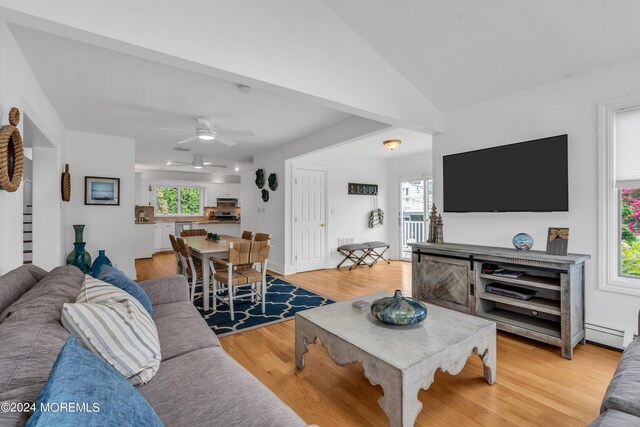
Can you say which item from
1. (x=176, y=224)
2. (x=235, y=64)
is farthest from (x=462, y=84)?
(x=176, y=224)

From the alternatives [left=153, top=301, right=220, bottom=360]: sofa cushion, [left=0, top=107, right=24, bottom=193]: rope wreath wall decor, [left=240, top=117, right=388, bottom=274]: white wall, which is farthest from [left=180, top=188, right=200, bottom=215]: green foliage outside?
[left=153, top=301, right=220, bottom=360]: sofa cushion

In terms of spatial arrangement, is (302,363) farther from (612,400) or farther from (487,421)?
(612,400)

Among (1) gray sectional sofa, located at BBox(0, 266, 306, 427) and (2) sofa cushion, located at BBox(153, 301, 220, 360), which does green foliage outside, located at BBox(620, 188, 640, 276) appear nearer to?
(1) gray sectional sofa, located at BBox(0, 266, 306, 427)

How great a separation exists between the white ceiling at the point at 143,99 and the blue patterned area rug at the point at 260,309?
2.41 m

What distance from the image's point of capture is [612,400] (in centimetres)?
115

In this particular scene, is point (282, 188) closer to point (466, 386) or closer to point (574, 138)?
point (574, 138)

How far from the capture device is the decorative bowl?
6.21 ft

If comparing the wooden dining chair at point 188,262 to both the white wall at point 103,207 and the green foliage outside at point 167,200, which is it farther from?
the green foliage outside at point 167,200

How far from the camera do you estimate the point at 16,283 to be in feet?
4.79

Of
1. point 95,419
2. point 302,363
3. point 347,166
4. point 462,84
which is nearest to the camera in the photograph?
point 95,419

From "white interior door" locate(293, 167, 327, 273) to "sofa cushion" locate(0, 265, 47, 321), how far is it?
4.15 meters

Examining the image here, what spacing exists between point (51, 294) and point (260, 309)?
2.46m

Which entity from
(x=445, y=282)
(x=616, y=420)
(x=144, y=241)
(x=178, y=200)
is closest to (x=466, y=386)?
(x=616, y=420)

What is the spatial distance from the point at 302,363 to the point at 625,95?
3.33 m
